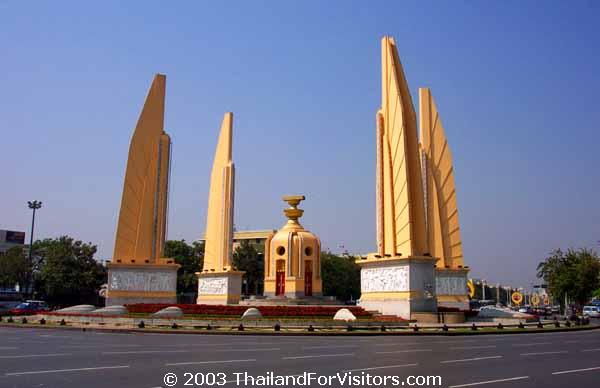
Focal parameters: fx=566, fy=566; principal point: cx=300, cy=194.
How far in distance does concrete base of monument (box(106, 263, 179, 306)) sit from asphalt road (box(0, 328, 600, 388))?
20.9m

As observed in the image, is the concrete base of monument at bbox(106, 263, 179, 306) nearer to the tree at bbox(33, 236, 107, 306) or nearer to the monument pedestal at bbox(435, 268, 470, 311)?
the tree at bbox(33, 236, 107, 306)

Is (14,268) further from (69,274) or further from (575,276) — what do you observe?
(575,276)

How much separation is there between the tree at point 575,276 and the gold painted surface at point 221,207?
26.6 m

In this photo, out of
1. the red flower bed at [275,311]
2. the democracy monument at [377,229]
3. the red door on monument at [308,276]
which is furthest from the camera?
the red door on monument at [308,276]

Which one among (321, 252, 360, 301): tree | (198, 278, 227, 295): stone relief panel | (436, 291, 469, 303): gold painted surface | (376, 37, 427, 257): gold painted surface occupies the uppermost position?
(376, 37, 427, 257): gold painted surface

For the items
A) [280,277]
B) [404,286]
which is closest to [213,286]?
[280,277]

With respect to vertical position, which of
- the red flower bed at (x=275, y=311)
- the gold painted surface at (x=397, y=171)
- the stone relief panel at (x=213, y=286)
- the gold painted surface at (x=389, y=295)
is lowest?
the red flower bed at (x=275, y=311)

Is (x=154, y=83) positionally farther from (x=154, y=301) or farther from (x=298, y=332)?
(x=298, y=332)

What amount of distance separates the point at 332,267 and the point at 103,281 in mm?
26694

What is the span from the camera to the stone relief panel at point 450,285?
41.1 meters

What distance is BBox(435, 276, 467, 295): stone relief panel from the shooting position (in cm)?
4106

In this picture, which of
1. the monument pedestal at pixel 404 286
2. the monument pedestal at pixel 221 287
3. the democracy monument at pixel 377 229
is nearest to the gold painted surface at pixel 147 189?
the democracy monument at pixel 377 229

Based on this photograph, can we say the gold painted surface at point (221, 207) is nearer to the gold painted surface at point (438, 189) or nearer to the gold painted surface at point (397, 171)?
the gold painted surface at point (397, 171)

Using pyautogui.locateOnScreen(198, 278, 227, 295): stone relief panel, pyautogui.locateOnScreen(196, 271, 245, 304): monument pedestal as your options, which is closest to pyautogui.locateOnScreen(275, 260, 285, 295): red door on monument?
pyautogui.locateOnScreen(196, 271, 245, 304): monument pedestal
